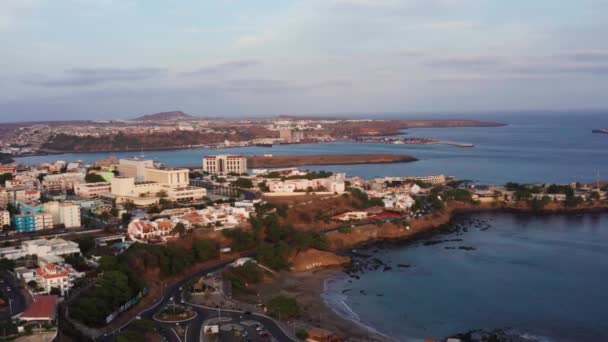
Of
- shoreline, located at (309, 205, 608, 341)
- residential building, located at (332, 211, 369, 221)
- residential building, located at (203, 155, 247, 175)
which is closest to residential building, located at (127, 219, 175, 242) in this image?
shoreline, located at (309, 205, 608, 341)

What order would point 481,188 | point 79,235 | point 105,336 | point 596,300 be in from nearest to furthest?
point 105,336 < point 596,300 < point 79,235 < point 481,188

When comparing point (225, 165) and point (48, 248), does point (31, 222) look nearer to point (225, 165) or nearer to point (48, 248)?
point (48, 248)

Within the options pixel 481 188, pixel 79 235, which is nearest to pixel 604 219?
pixel 481 188

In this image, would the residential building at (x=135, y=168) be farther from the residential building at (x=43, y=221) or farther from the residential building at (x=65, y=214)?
the residential building at (x=43, y=221)

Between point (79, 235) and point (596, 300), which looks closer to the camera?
point (596, 300)

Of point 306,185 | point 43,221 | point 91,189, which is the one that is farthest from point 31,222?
point 306,185

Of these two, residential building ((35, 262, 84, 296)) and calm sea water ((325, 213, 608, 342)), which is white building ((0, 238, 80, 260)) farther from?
calm sea water ((325, 213, 608, 342))

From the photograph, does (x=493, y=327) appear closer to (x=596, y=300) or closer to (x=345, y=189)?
(x=596, y=300)

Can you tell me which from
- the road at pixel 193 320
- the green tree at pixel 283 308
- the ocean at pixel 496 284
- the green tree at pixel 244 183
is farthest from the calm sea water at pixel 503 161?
the road at pixel 193 320
